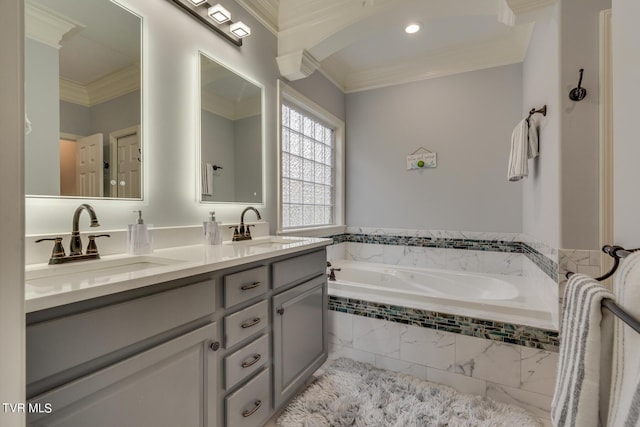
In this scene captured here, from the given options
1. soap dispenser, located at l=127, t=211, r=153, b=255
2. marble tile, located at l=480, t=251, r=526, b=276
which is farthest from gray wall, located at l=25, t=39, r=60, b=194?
marble tile, located at l=480, t=251, r=526, b=276

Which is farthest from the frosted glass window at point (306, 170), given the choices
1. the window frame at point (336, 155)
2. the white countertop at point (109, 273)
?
the white countertop at point (109, 273)

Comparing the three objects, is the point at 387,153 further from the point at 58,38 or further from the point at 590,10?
the point at 58,38

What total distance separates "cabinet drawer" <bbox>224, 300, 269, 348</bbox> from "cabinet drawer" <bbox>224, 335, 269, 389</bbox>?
0.05 metres

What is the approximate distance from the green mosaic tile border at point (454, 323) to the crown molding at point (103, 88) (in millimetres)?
1843

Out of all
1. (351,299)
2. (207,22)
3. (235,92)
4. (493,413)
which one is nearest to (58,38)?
(207,22)

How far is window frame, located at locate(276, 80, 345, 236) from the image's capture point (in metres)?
2.43

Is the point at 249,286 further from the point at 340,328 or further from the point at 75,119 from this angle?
the point at 340,328

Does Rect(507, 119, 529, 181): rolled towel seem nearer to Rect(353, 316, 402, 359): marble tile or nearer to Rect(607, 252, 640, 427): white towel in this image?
Rect(353, 316, 402, 359): marble tile

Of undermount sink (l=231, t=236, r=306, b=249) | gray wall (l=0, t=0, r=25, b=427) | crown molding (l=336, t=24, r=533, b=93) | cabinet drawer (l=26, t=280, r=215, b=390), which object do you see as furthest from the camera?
crown molding (l=336, t=24, r=533, b=93)

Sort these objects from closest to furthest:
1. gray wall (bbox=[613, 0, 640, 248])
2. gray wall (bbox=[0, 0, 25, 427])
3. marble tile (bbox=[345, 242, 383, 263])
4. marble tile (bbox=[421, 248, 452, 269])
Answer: gray wall (bbox=[0, 0, 25, 427]) < gray wall (bbox=[613, 0, 640, 248]) < marble tile (bbox=[421, 248, 452, 269]) < marble tile (bbox=[345, 242, 383, 263])

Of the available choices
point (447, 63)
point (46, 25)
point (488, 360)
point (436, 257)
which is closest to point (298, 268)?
point (488, 360)

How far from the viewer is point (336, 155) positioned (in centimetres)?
354

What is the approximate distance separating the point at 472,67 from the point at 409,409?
9.90 ft

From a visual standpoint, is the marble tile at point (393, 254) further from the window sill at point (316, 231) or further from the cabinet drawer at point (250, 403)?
the cabinet drawer at point (250, 403)
